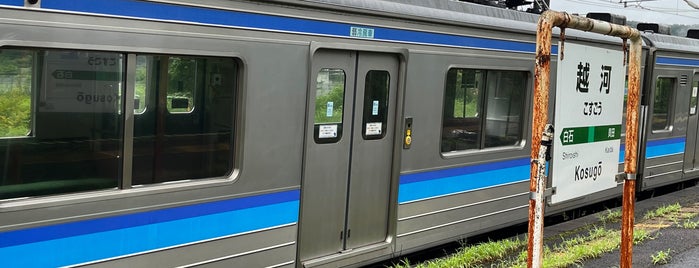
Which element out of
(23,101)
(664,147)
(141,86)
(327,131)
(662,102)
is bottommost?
(664,147)

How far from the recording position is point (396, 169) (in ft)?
19.6

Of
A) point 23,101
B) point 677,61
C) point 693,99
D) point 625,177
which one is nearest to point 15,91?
point 23,101

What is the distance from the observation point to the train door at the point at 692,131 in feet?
36.4

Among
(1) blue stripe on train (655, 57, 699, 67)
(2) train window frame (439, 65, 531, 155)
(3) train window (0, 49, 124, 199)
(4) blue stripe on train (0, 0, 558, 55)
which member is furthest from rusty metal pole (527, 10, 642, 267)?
(1) blue stripe on train (655, 57, 699, 67)

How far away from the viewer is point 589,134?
4.08 meters

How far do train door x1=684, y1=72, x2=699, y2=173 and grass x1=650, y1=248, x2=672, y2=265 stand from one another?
5.81 m

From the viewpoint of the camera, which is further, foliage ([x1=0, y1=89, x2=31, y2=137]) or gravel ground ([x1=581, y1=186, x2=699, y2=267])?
gravel ground ([x1=581, y1=186, x2=699, y2=267])

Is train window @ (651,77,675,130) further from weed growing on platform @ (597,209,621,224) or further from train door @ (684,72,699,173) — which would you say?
weed growing on platform @ (597,209,621,224)

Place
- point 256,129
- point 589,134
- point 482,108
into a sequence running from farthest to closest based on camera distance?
point 482,108
point 256,129
point 589,134

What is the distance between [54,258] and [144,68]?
1.19 metres

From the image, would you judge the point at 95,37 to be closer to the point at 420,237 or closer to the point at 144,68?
the point at 144,68

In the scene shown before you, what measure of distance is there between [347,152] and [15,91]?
2583mm

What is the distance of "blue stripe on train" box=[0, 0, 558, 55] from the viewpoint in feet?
12.6

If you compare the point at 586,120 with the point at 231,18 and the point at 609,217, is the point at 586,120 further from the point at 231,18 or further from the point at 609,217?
the point at 609,217
